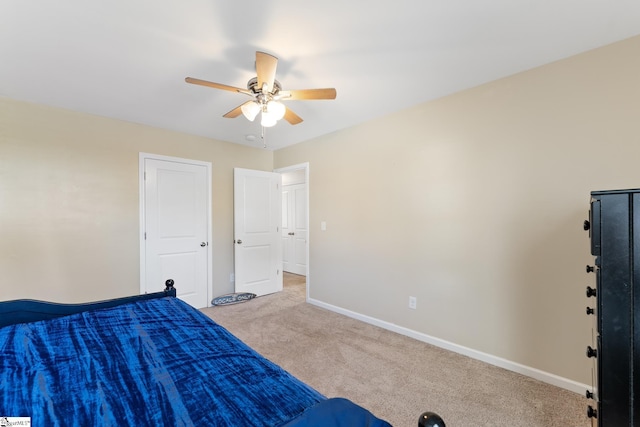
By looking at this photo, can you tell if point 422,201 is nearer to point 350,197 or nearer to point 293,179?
point 350,197

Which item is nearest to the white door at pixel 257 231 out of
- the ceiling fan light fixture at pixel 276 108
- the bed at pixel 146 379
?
the ceiling fan light fixture at pixel 276 108

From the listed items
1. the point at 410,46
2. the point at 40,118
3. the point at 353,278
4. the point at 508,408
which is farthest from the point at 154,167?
the point at 508,408

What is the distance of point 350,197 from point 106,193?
9.72ft

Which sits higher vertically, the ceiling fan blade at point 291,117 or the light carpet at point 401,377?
the ceiling fan blade at point 291,117

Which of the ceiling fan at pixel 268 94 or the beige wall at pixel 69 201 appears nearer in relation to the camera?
the ceiling fan at pixel 268 94

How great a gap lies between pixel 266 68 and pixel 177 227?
9.05ft

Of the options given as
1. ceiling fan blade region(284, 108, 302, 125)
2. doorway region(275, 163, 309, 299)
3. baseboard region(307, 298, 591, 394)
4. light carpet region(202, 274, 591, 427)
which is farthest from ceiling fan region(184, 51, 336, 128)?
doorway region(275, 163, 309, 299)

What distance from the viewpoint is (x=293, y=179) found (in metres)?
6.28

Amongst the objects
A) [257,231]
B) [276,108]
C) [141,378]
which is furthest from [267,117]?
[257,231]

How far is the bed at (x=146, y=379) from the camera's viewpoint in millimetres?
815

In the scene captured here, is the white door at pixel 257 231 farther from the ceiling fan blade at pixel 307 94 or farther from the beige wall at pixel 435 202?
the ceiling fan blade at pixel 307 94

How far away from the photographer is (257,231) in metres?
4.50

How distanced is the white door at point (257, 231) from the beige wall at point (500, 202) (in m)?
1.72

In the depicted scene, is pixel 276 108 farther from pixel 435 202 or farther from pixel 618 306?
pixel 618 306
